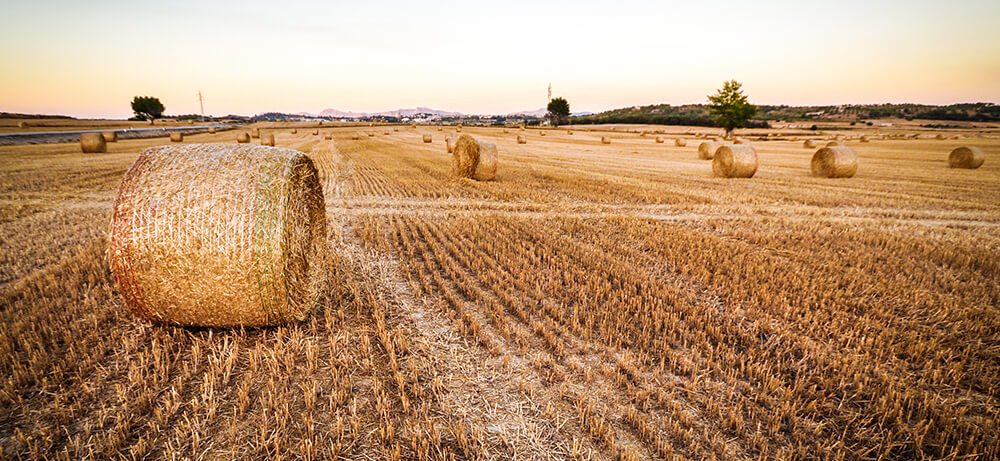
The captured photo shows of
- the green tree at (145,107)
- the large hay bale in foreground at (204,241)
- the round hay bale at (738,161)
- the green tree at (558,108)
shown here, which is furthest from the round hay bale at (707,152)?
the green tree at (145,107)

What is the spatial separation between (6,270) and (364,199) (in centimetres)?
648

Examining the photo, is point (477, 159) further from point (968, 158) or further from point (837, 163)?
point (968, 158)

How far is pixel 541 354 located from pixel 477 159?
1087 centimetres

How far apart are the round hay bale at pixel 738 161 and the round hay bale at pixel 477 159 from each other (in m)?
9.32

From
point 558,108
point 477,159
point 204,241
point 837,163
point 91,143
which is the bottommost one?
point 204,241

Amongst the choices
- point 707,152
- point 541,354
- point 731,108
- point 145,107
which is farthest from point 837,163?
point 145,107

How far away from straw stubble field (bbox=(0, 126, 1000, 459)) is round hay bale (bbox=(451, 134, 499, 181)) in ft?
21.4

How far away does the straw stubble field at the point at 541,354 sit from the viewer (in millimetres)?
2816

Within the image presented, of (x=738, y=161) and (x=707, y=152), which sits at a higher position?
(x=707, y=152)

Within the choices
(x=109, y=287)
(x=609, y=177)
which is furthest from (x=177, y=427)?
(x=609, y=177)

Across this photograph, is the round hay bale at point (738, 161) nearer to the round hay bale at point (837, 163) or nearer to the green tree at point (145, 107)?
the round hay bale at point (837, 163)

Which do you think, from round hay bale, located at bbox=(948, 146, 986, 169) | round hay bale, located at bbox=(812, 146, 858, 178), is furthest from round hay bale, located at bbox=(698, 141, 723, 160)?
round hay bale, located at bbox=(948, 146, 986, 169)

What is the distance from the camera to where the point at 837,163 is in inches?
644

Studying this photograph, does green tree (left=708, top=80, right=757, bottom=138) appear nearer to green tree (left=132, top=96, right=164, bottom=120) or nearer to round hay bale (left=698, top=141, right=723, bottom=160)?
round hay bale (left=698, top=141, right=723, bottom=160)
